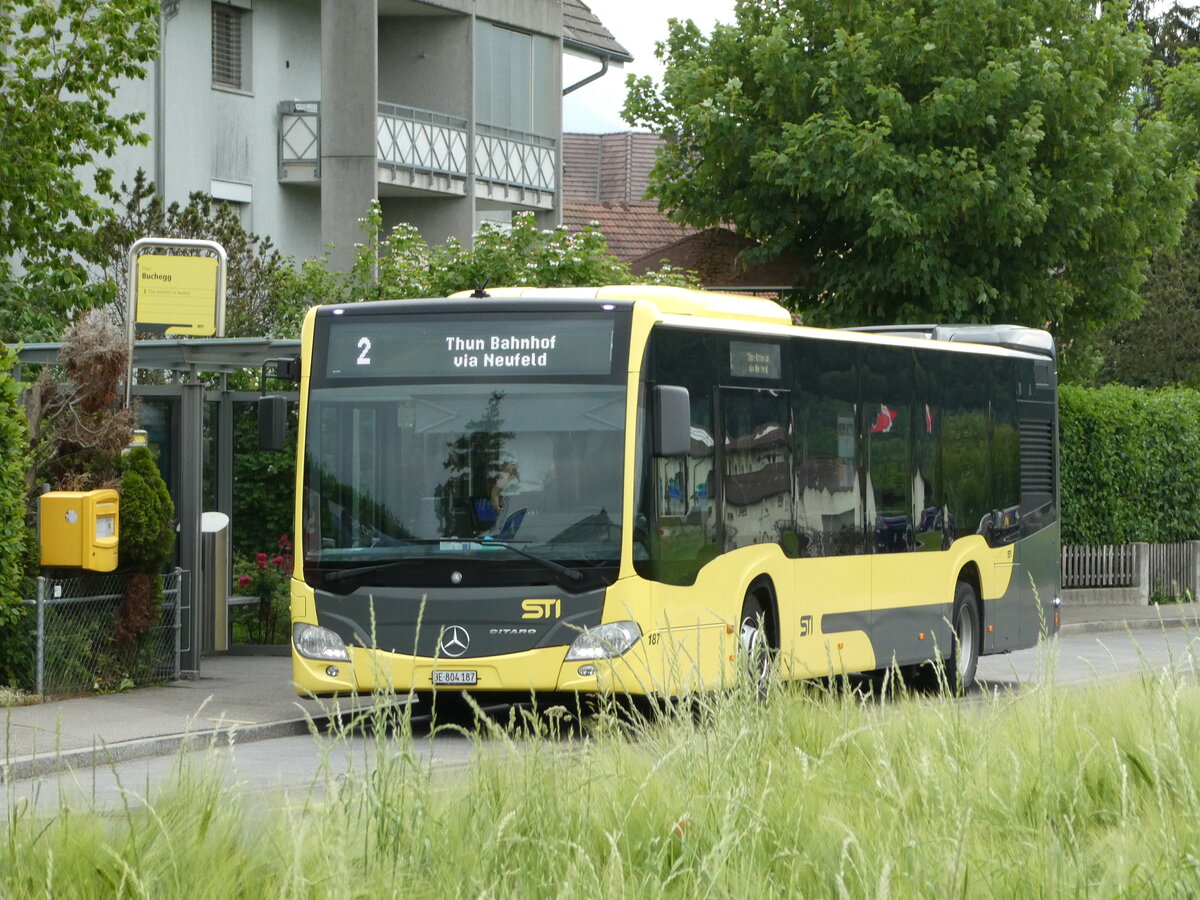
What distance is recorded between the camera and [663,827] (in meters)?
6.46

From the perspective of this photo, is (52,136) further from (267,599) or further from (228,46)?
(228,46)

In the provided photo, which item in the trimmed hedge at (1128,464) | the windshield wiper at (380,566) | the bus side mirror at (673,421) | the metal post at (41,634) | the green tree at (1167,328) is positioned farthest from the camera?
the green tree at (1167,328)

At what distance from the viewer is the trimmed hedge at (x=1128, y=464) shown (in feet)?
93.9

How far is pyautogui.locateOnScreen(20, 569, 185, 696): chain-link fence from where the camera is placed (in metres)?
14.4

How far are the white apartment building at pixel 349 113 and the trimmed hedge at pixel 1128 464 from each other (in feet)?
40.6

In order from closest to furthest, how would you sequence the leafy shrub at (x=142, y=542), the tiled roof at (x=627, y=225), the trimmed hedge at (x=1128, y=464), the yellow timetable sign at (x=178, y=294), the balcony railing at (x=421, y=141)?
the leafy shrub at (x=142, y=542) < the yellow timetable sign at (x=178, y=294) < the trimmed hedge at (x=1128, y=464) < the balcony railing at (x=421, y=141) < the tiled roof at (x=627, y=225)

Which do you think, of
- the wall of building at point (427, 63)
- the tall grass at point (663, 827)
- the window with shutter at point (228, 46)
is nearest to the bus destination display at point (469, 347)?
the tall grass at point (663, 827)

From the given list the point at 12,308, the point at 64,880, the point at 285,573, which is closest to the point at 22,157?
the point at 12,308

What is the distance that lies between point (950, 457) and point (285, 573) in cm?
640

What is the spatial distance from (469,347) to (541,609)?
184 centimetres

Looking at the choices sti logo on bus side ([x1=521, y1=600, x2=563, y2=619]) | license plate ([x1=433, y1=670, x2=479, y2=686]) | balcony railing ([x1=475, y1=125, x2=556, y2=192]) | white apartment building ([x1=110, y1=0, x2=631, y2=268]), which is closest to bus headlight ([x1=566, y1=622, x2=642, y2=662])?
sti logo on bus side ([x1=521, y1=600, x2=563, y2=619])

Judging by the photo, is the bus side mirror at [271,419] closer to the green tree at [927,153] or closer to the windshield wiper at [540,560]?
the windshield wiper at [540,560]

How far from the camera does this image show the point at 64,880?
568cm

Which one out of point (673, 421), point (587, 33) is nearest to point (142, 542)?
point (673, 421)
